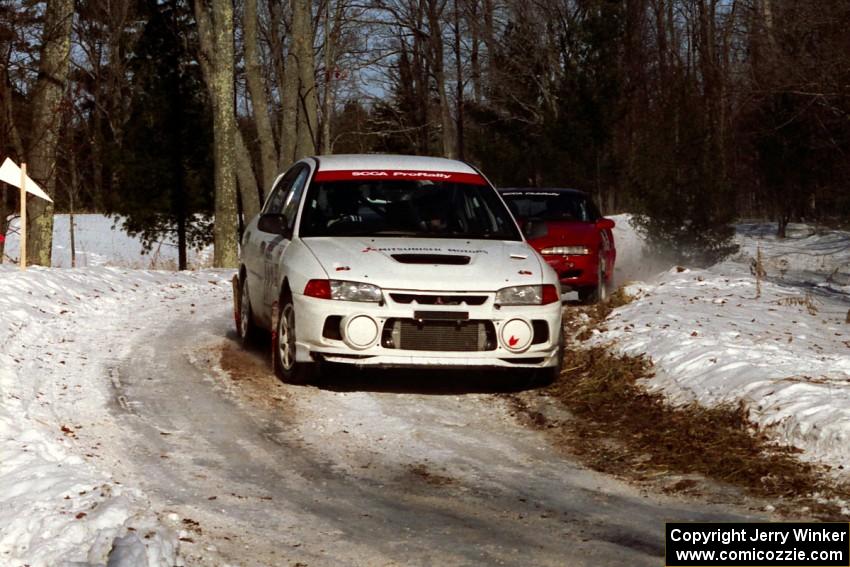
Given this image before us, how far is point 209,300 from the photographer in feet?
50.1

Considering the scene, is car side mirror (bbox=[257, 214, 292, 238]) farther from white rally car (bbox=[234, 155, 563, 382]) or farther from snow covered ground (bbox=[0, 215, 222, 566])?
snow covered ground (bbox=[0, 215, 222, 566])

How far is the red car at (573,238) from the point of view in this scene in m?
15.0

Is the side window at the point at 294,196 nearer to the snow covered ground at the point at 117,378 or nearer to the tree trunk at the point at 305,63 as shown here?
the snow covered ground at the point at 117,378

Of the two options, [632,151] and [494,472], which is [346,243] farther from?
[632,151]

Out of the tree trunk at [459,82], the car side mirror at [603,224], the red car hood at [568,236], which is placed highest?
the tree trunk at [459,82]

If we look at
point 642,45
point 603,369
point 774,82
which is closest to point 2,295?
point 603,369

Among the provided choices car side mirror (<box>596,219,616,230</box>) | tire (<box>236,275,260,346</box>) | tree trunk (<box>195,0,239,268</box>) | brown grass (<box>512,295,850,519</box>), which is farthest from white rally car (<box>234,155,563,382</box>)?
tree trunk (<box>195,0,239,268</box>)

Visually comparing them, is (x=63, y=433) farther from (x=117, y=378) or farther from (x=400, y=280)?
(x=400, y=280)

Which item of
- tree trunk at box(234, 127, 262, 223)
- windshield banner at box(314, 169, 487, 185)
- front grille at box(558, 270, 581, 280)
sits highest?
tree trunk at box(234, 127, 262, 223)

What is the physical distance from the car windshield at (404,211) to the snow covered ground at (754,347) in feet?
5.46

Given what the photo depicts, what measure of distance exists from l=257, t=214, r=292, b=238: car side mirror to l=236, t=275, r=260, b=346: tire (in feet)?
4.11

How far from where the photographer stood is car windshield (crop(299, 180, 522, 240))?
9.45 meters

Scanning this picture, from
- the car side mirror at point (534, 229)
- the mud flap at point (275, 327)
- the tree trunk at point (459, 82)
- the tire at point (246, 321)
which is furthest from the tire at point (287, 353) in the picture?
the tree trunk at point (459, 82)

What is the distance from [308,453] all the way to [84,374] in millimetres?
2976
